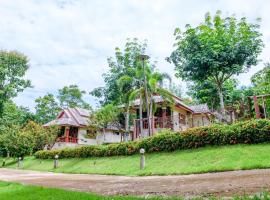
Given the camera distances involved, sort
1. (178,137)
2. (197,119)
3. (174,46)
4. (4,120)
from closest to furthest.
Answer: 1. (178,137)
2. (174,46)
3. (197,119)
4. (4,120)

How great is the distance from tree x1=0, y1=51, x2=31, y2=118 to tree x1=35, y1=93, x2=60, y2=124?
6.63m

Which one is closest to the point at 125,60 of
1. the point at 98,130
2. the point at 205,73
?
the point at 98,130

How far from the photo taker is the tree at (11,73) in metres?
36.3

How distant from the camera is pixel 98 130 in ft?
110

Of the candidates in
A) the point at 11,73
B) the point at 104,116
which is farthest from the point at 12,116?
the point at 104,116

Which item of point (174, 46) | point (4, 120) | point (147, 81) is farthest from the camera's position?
point (4, 120)

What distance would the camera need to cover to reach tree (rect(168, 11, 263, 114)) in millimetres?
19234

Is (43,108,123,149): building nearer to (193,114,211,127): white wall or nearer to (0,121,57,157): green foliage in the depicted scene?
(0,121,57,157): green foliage

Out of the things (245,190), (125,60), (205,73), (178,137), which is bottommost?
(245,190)

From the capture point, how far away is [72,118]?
3553cm

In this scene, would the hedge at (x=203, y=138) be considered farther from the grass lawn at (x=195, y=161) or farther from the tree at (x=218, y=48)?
the tree at (x=218, y=48)

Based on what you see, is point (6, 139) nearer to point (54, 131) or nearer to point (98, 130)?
point (54, 131)

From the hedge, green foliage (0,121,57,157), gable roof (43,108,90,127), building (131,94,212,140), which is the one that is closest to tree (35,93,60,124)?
gable roof (43,108,90,127)

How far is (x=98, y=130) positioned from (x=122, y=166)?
18637 mm
